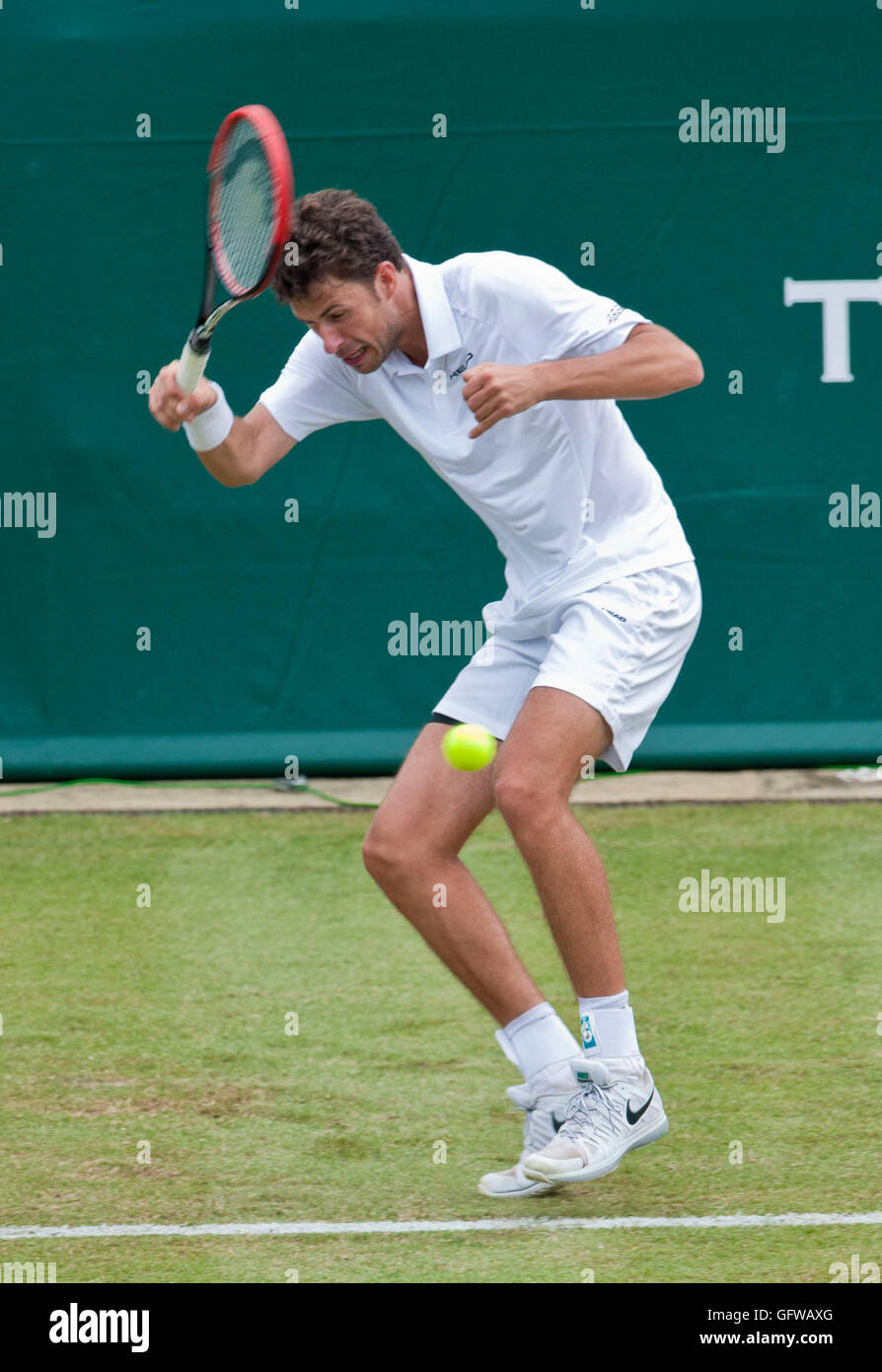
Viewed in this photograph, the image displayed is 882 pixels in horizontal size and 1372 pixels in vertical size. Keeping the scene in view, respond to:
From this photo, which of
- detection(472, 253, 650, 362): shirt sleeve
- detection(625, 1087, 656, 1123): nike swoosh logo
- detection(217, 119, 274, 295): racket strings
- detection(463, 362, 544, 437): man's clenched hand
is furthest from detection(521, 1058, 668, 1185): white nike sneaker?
detection(217, 119, 274, 295): racket strings

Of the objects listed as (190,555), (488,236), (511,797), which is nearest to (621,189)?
(488,236)

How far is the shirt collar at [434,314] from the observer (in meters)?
3.39

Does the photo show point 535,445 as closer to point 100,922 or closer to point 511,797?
point 511,797

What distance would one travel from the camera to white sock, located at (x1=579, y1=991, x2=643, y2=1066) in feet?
10.9

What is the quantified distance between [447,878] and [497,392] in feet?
2.88

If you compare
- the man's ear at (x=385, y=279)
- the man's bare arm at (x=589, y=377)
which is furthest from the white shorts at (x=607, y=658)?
the man's ear at (x=385, y=279)

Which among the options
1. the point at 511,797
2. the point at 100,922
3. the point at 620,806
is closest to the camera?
the point at 511,797

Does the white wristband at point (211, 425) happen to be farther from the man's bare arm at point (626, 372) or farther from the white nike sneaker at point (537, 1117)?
the white nike sneaker at point (537, 1117)

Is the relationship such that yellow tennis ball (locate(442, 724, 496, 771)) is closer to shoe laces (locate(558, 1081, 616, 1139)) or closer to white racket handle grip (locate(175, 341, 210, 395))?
shoe laces (locate(558, 1081, 616, 1139))

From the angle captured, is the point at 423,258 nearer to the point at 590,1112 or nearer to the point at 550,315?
the point at 550,315

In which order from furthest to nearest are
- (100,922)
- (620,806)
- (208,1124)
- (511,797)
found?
(620,806), (100,922), (208,1124), (511,797)

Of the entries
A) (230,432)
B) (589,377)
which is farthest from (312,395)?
(589,377)

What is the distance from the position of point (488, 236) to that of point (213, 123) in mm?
975

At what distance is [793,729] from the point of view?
6625 millimetres
